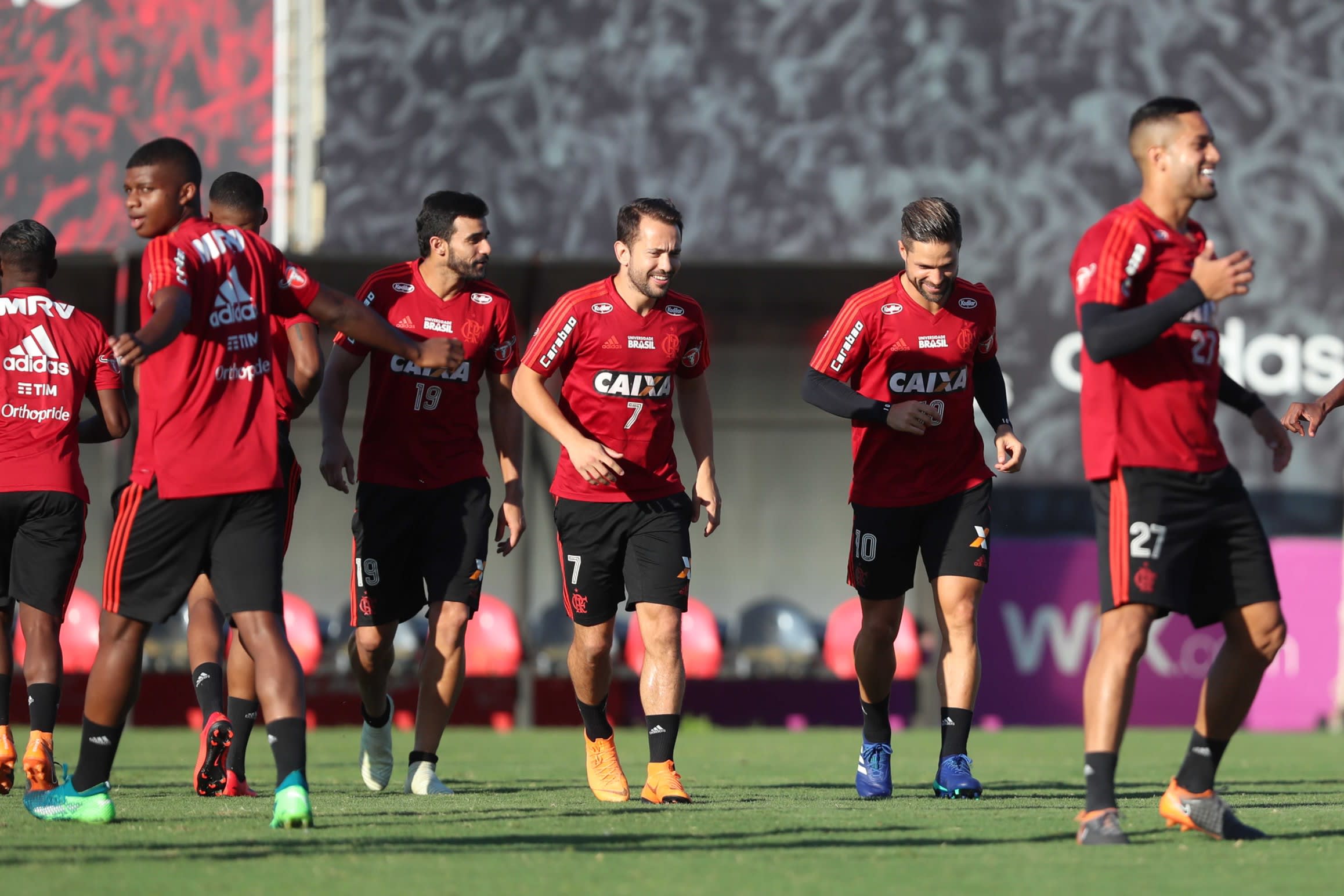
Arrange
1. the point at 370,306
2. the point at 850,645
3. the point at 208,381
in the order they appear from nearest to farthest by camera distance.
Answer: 1. the point at 208,381
2. the point at 370,306
3. the point at 850,645

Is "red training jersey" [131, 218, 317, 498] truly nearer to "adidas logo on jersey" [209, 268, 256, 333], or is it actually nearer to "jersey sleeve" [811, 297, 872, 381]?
"adidas logo on jersey" [209, 268, 256, 333]

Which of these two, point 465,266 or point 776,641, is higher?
point 465,266

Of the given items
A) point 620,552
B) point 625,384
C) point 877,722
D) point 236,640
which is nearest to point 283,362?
point 236,640

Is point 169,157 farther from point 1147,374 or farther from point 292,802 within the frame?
point 1147,374

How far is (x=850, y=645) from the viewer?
562 inches

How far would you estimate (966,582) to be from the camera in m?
6.61

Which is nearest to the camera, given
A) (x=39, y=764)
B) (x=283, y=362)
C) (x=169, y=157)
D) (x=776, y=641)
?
(x=169, y=157)

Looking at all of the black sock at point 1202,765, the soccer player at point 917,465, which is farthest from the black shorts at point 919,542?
the black sock at point 1202,765

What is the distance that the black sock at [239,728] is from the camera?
673 cm

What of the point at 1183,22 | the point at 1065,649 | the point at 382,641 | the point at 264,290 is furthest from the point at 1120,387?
the point at 1183,22

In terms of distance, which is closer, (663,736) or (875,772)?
(663,736)

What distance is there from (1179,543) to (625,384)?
Answer: 8.03 feet

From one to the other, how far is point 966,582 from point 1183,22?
34.6ft

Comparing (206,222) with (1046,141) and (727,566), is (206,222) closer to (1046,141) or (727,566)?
Result: (727,566)
